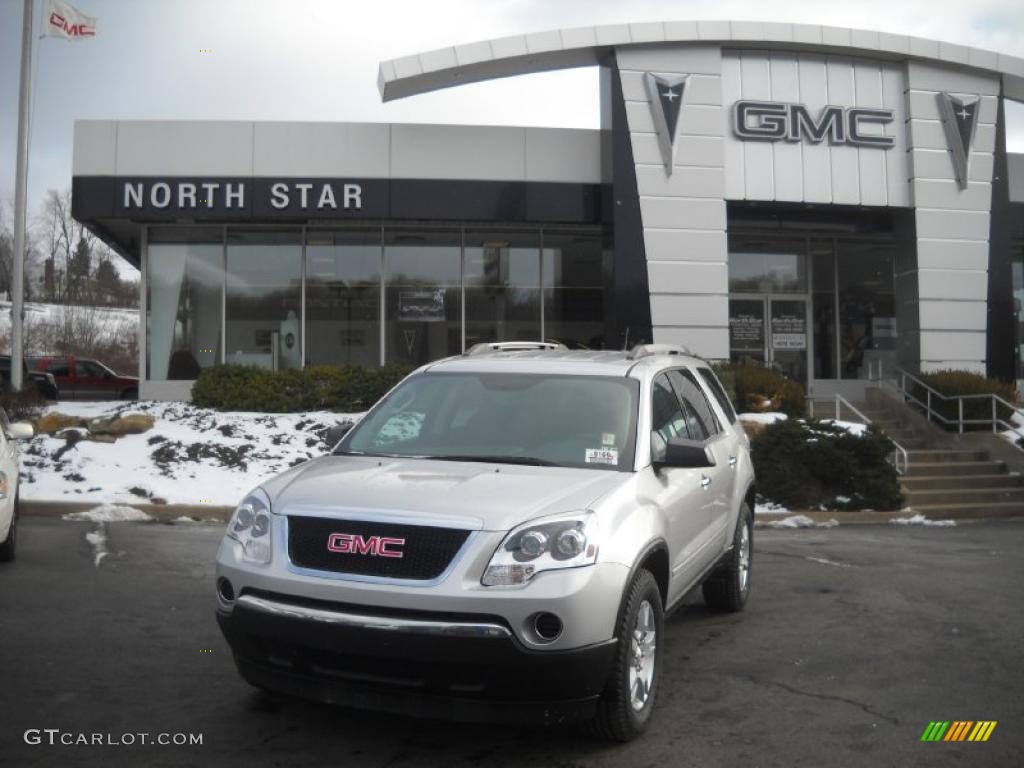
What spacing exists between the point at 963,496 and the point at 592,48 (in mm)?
9665

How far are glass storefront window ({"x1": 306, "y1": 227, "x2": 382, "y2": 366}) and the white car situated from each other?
36.2ft

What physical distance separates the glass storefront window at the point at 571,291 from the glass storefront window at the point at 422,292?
1.87 meters

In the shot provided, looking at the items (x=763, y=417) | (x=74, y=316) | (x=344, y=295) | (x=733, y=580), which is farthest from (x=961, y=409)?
(x=74, y=316)

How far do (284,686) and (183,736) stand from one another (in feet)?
1.97

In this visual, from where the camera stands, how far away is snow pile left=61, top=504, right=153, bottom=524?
10.6 metres

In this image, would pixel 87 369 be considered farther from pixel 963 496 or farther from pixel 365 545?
pixel 365 545

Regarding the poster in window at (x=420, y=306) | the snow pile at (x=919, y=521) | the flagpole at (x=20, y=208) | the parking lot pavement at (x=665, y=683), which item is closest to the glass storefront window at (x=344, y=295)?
the poster in window at (x=420, y=306)

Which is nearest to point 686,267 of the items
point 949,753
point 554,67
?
point 554,67

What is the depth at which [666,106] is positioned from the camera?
1702 centimetres

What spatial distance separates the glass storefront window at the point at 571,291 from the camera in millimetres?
19656

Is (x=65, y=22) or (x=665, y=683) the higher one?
(x=65, y=22)

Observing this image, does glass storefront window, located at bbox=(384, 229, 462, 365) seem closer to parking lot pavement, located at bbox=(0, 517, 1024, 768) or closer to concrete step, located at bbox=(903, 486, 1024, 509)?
concrete step, located at bbox=(903, 486, 1024, 509)

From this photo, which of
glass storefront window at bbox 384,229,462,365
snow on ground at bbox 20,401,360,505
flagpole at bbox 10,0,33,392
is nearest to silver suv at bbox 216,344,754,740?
snow on ground at bbox 20,401,360,505

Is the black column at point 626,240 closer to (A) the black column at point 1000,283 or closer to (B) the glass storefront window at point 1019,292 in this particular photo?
(A) the black column at point 1000,283
